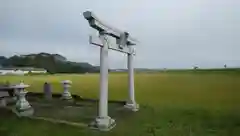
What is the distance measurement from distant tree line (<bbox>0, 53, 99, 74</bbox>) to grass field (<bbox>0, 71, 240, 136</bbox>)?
18 centimetres

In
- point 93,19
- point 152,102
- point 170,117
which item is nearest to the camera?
point 93,19

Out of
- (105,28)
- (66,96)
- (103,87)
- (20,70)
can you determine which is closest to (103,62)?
(103,87)

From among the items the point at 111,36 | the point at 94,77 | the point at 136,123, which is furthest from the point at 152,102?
the point at 111,36

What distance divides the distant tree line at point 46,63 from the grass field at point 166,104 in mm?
177

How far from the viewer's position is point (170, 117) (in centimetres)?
435

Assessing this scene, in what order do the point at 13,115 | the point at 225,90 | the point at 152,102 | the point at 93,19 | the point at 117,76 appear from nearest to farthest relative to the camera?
the point at 93,19 → the point at 13,115 → the point at 225,90 → the point at 152,102 → the point at 117,76

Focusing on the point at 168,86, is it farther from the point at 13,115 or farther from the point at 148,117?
the point at 13,115

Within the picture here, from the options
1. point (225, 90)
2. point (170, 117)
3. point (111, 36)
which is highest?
point (111, 36)

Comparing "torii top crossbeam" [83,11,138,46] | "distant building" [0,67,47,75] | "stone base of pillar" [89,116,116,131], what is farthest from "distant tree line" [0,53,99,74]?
"stone base of pillar" [89,116,116,131]

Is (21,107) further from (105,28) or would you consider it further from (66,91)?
(66,91)

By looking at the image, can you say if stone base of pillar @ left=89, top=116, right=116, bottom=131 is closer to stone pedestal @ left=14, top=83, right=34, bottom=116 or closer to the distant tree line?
stone pedestal @ left=14, top=83, right=34, bottom=116

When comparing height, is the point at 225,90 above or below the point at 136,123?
above

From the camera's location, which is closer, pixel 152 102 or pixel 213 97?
pixel 213 97

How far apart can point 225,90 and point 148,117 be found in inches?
77.4
